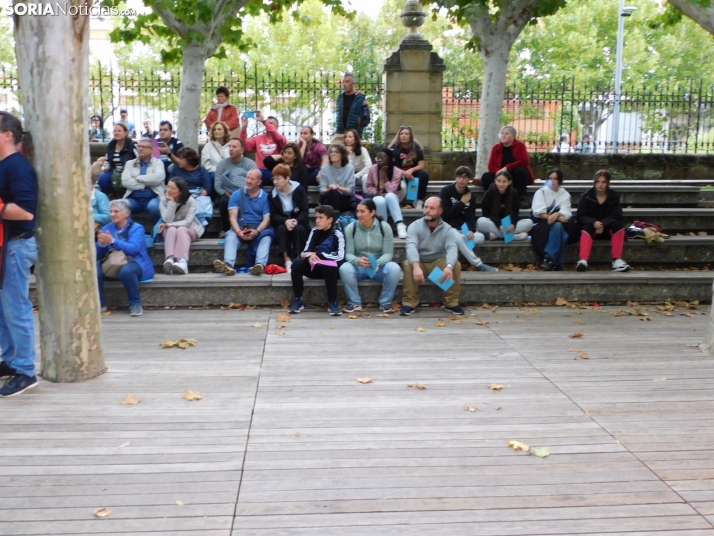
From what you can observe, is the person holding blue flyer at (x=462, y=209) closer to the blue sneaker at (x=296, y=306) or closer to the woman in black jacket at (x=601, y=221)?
the woman in black jacket at (x=601, y=221)

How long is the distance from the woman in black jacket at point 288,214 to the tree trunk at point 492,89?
408 cm

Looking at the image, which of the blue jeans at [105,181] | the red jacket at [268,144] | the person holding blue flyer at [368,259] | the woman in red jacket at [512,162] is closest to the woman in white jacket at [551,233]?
the woman in red jacket at [512,162]

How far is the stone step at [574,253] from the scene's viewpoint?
9.96 m

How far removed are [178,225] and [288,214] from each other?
1.40 metres

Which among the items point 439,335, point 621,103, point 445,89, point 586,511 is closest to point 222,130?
point 439,335

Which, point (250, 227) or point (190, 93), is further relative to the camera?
point (190, 93)

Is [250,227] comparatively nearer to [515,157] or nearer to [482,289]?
[482,289]

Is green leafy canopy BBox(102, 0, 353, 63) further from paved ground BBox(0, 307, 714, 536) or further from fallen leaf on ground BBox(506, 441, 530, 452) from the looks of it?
fallen leaf on ground BBox(506, 441, 530, 452)

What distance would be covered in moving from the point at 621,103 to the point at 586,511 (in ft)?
50.4

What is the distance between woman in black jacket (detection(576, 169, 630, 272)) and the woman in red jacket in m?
1.29

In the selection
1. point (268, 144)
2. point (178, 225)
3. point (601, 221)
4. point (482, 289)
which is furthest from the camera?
point (268, 144)

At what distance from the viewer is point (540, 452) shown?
466 centimetres

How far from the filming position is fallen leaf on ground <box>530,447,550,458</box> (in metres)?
4.63

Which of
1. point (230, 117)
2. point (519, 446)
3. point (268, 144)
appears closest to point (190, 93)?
point (230, 117)
